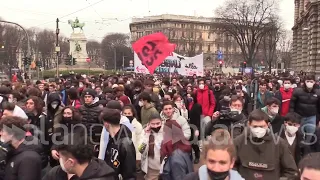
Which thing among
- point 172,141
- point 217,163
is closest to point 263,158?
point 172,141

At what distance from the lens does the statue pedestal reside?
235 feet

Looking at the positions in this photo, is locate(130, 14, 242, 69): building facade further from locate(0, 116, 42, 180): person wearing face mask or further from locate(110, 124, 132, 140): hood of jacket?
locate(0, 116, 42, 180): person wearing face mask

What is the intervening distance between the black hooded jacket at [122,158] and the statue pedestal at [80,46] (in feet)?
222

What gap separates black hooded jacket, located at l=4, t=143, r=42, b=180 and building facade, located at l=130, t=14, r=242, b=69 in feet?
281

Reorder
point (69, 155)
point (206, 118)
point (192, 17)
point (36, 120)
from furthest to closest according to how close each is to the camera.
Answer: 1. point (192, 17)
2. point (206, 118)
3. point (36, 120)
4. point (69, 155)

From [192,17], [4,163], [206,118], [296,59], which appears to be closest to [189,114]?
[206,118]

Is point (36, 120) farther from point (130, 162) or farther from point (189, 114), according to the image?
point (189, 114)

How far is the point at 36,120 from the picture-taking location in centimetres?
729

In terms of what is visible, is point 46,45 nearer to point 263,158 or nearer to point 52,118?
point 52,118

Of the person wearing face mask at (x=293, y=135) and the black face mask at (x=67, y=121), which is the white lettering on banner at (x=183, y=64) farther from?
the person wearing face mask at (x=293, y=135)

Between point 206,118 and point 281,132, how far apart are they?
465cm

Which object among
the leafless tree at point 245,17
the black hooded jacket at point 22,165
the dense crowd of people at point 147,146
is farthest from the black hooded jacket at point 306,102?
the leafless tree at point 245,17

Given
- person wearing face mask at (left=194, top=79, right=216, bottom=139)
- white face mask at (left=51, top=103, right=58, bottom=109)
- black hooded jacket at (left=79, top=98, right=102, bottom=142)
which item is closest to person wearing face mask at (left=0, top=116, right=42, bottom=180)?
black hooded jacket at (left=79, top=98, right=102, bottom=142)

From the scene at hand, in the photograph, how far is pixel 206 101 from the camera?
11.7 metres
